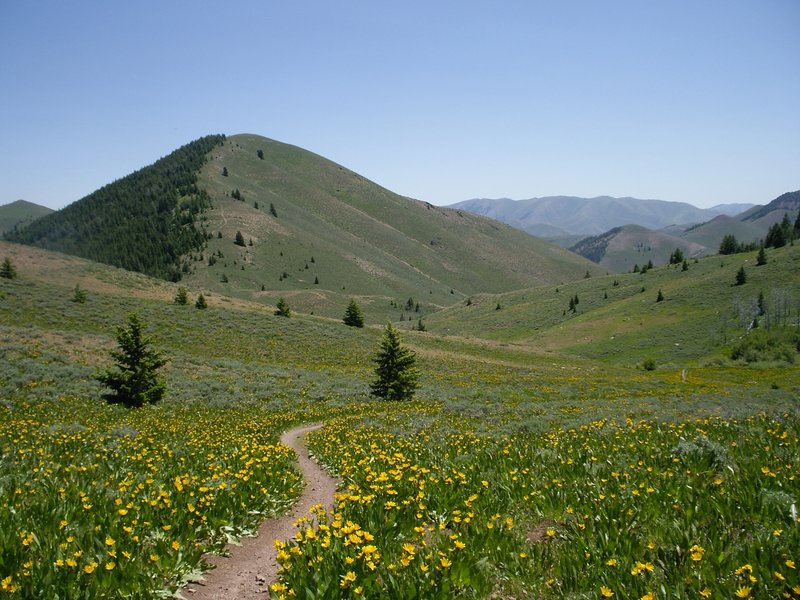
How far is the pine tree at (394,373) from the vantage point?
87.3 feet

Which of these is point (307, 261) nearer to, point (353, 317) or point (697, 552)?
point (353, 317)

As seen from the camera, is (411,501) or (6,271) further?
(6,271)

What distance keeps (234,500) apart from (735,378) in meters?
46.7

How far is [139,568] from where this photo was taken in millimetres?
4465

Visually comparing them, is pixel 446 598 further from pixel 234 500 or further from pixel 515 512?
pixel 234 500

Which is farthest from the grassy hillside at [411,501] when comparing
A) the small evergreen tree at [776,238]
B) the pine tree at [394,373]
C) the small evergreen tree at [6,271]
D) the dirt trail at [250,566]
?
the small evergreen tree at [776,238]

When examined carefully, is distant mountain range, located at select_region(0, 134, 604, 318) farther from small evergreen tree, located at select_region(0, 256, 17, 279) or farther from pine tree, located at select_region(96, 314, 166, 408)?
pine tree, located at select_region(96, 314, 166, 408)

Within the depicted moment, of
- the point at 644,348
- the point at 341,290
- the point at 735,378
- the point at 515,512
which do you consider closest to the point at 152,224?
the point at 341,290

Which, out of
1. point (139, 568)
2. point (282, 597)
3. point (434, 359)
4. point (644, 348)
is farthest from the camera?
point (644, 348)

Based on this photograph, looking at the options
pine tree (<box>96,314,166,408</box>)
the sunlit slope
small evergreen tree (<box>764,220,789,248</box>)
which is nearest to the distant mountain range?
the sunlit slope

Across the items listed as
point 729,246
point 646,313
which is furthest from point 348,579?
point 729,246

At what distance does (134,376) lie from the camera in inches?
820

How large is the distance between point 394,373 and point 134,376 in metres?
13.3

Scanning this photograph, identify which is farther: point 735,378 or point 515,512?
point 735,378
